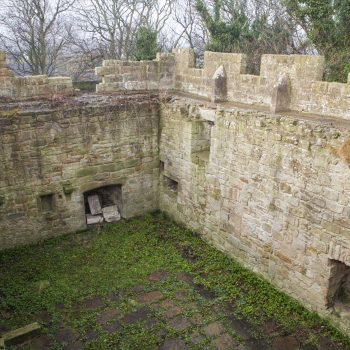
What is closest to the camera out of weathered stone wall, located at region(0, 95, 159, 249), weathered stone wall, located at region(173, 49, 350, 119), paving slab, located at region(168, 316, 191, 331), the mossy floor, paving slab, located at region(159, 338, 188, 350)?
paving slab, located at region(159, 338, 188, 350)

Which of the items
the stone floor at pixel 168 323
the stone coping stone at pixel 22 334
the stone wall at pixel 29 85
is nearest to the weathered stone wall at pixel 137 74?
the stone wall at pixel 29 85

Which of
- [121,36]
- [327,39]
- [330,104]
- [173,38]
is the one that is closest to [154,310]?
A: [330,104]

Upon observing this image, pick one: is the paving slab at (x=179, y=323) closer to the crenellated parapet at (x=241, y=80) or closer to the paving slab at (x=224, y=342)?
the paving slab at (x=224, y=342)

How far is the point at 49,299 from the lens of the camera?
6.55 m

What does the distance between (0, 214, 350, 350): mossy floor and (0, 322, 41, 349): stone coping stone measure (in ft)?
0.52

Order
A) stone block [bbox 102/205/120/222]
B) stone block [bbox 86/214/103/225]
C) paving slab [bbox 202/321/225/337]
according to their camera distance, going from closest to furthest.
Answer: paving slab [bbox 202/321/225/337]
stone block [bbox 86/214/103/225]
stone block [bbox 102/205/120/222]

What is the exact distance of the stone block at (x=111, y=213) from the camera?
9.18m

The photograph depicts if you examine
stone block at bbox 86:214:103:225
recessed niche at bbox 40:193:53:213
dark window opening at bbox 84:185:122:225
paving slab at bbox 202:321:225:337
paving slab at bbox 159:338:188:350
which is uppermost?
recessed niche at bbox 40:193:53:213

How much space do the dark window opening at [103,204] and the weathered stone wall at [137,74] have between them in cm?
254

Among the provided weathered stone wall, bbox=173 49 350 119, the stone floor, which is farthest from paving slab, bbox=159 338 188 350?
weathered stone wall, bbox=173 49 350 119

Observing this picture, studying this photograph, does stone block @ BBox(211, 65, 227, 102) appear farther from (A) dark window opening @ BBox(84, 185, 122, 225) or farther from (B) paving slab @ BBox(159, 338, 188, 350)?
(B) paving slab @ BBox(159, 338, 188, 350)

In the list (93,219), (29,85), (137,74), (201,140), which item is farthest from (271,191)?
(29,85)

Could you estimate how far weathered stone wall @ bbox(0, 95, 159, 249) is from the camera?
7.61m

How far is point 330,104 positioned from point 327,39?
6.52 m
